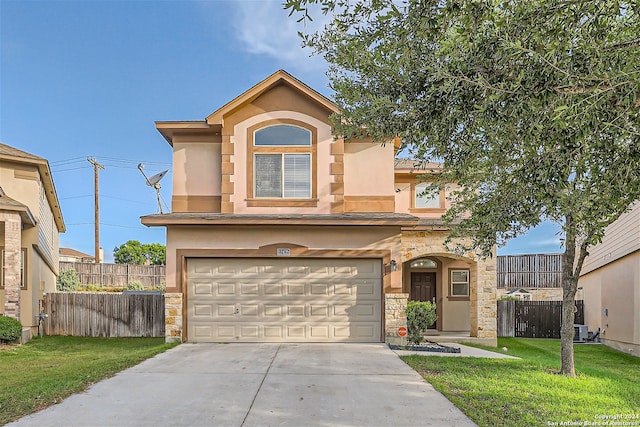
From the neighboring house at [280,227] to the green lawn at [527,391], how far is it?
2994 millimetres

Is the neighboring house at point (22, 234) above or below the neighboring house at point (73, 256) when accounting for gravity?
above

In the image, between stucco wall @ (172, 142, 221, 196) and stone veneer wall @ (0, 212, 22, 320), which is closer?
stucco wall @ (172, 142, 221, 196)

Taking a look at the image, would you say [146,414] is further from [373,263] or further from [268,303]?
[373,263]

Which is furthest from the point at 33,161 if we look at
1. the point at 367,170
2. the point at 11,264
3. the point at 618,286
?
the point at 618,286

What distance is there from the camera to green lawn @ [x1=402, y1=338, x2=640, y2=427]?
17.8ft

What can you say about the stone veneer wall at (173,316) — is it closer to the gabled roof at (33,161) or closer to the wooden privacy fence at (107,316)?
the wooden privacy fence at (107,316)

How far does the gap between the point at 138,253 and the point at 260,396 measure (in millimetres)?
43537

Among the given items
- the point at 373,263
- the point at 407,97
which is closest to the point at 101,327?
the point at 373,263

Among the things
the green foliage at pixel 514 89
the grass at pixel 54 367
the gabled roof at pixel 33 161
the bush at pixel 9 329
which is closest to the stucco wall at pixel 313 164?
the grass at pixel 54 367

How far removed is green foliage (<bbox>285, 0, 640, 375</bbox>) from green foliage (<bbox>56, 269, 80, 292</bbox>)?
23.9 m

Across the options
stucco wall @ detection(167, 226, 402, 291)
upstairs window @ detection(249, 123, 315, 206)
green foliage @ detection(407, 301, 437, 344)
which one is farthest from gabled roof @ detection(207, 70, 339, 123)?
green foliage @ detection(407, 301, 437, 344)

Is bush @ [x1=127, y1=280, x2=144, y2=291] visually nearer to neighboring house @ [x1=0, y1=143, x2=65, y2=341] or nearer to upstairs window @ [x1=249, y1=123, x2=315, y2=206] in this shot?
neighboring house @ [x1=0, y1=143, x2=65, y2=341]

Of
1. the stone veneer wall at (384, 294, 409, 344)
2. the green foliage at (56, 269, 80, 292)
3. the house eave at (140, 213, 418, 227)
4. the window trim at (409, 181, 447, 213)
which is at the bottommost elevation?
the green foliage at (56, 269, 80, 292)

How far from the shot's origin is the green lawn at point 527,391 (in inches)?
214
